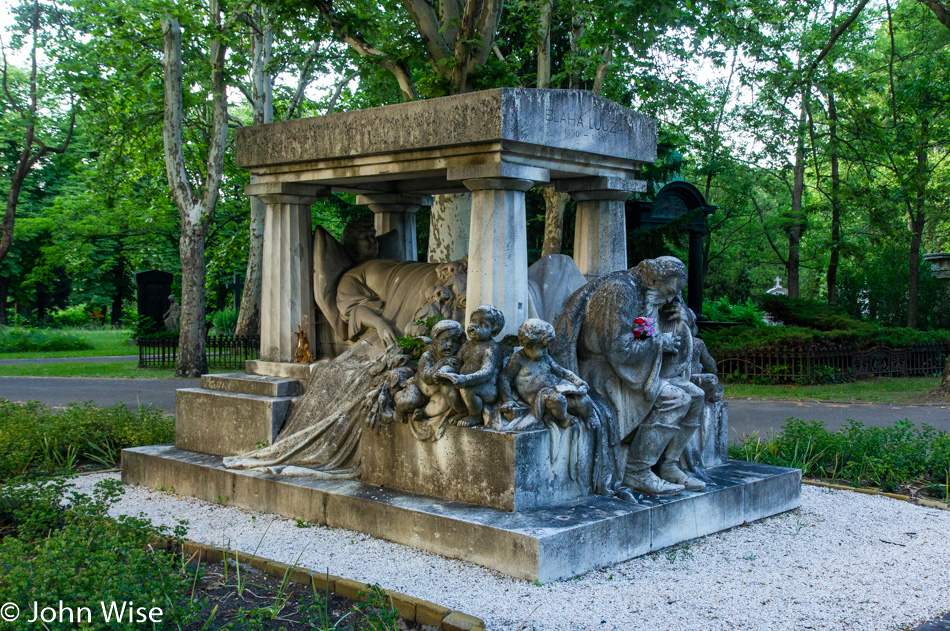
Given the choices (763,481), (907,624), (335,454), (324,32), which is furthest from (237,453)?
(324,32)

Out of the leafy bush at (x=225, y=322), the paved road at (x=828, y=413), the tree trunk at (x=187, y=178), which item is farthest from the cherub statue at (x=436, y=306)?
the leafy bush at (x=225, y=322)

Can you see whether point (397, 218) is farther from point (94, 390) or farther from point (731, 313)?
point (731, 313)

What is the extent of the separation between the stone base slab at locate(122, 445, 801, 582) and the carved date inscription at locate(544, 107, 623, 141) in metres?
2.35

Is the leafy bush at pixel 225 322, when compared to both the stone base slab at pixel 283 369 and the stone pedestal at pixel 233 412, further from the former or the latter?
the stone base slab at pixel 283 369

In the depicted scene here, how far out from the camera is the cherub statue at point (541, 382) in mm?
5312

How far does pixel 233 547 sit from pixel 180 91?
39.3ft

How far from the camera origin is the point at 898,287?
80.1 feet

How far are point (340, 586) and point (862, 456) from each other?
501 cm

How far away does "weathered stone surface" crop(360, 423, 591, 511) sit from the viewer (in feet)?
16.9

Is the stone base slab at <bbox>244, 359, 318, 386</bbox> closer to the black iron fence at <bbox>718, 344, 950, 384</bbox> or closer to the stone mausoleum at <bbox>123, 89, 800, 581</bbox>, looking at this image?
the stone mausoleum at <bbox>123, 89, 800, 581</bbox>

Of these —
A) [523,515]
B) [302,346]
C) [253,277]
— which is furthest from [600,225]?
[253,277]

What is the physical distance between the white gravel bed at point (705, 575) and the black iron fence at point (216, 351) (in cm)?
1372

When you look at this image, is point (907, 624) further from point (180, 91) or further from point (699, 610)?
point (180, 91)

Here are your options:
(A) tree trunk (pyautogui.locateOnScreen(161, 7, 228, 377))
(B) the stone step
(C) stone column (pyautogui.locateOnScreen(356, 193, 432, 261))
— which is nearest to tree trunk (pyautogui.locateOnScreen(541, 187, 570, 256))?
(A) tree trunk (pyautogui.locateOnScreen(161, 7, 228, 377))
